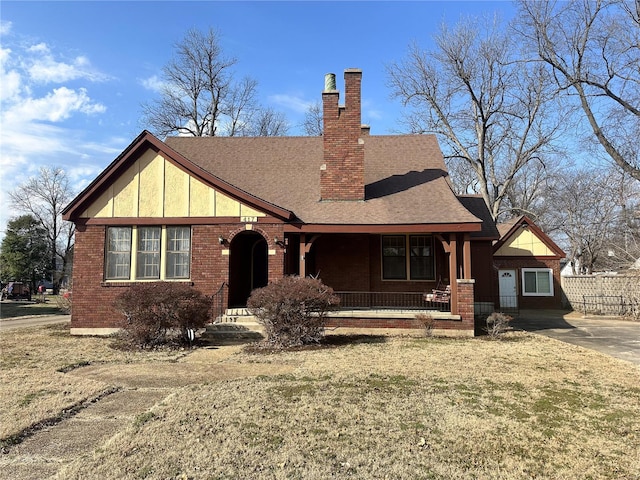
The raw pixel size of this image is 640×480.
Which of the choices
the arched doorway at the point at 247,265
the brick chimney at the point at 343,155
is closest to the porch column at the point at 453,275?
the brick chimney at the point at 343,155

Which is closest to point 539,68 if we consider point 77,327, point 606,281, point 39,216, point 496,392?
point 606,281

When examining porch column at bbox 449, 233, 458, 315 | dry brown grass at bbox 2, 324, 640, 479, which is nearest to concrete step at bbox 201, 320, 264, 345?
dry brown grass at bbox 2, 324, 640, 479

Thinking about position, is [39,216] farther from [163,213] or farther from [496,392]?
[496,392]

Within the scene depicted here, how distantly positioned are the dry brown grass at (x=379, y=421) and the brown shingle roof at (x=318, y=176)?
5.60 metres

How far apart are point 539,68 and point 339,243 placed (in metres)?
17.6

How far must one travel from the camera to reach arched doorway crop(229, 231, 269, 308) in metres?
→ 14.4

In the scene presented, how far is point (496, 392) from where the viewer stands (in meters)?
6.40

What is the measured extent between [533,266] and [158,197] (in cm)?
1745

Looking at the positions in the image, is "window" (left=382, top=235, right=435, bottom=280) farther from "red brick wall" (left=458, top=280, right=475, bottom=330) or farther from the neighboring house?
the neighboring house

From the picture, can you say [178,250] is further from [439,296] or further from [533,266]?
[533,266]

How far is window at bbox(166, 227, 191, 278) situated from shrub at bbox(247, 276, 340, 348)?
3817 millimetres

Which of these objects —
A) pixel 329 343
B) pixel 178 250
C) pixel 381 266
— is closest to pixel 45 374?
pixel 329 343

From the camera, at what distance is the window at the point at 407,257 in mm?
14875

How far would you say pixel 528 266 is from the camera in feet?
69.7
